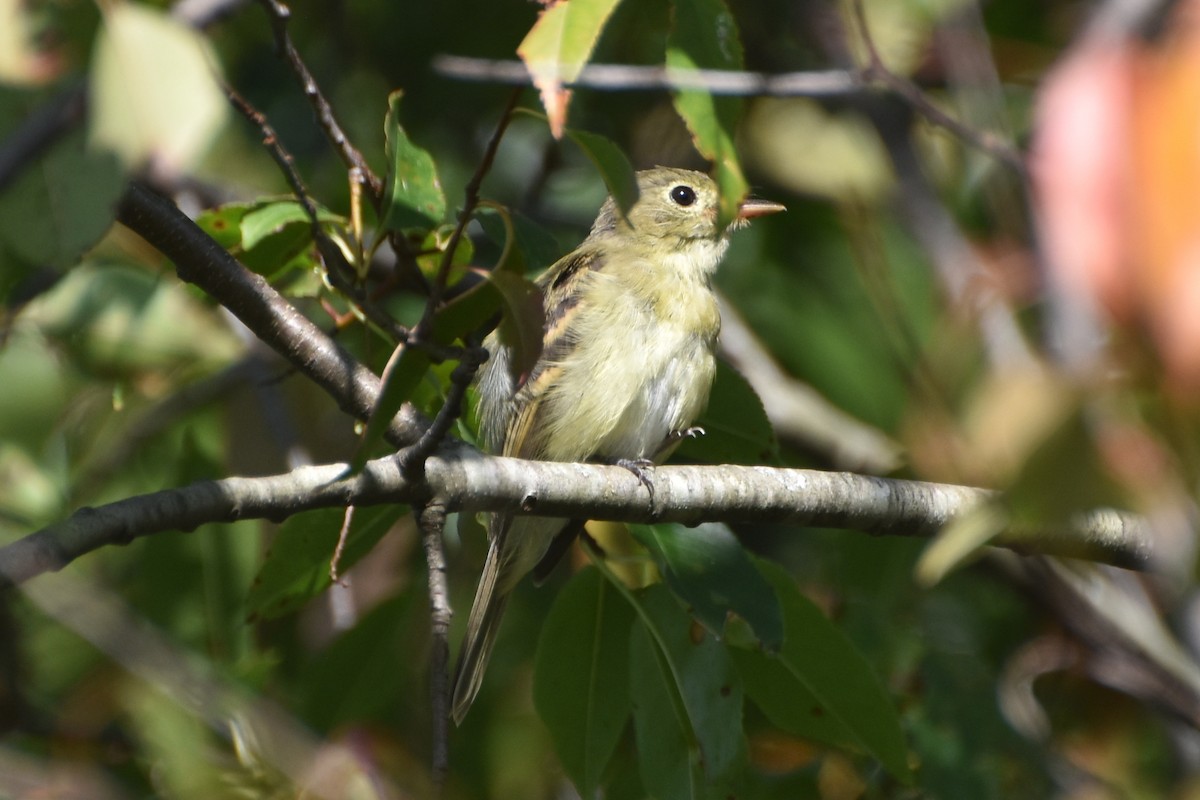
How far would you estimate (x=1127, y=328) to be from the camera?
1203 mm

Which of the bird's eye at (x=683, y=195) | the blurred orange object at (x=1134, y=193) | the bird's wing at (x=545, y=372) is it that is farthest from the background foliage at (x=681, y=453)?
the bird's eye at (x=683, y=195)

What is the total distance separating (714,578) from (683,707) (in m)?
0.30

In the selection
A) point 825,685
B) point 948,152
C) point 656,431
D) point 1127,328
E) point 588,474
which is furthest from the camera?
point 948,152

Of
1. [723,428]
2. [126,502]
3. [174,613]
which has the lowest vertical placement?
[174,613]

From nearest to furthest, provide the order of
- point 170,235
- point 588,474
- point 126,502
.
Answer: point 126,502 → point 170,235 → point 588,474

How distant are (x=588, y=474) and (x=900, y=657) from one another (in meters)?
1.33

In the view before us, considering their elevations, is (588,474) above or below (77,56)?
below

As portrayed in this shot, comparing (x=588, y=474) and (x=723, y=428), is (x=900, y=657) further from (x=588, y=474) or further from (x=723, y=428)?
(x=588, y=474)

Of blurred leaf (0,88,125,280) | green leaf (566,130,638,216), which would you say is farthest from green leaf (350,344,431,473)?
blurred leaf (0,88,125,280)

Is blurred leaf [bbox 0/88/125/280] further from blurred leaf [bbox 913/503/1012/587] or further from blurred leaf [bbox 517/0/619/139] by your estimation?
blurred leaf [bbox 913/503/1012/587]

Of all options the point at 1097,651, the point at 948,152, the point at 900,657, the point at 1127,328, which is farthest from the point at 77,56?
the point at 948,152

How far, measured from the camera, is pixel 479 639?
13.6 ft

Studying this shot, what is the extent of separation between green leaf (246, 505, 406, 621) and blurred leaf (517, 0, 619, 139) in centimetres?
132

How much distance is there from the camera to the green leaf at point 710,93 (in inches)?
96.0
